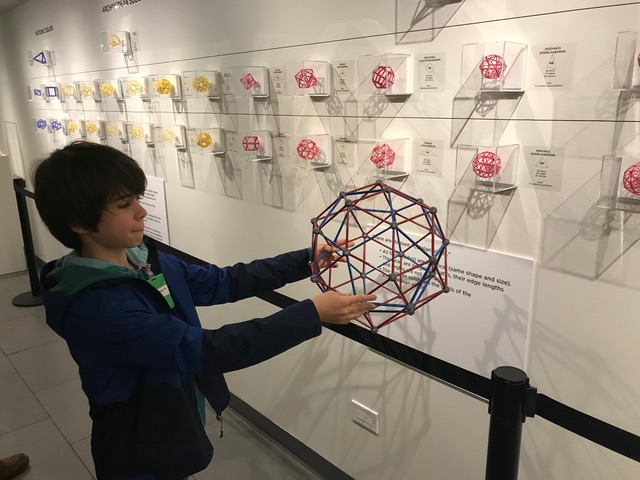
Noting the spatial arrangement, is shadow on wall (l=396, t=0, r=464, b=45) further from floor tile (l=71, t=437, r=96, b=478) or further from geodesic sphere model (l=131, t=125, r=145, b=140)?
floor tile (l=71, t=437, r=96, b=478)

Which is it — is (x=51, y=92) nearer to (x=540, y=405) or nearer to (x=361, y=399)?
(x=361, y=399)

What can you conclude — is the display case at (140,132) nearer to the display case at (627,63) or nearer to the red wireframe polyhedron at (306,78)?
the red wireframe polyhedron at (306,78)

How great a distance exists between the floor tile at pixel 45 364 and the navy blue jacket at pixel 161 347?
85.7 inches

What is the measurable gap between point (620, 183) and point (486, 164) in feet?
1.09

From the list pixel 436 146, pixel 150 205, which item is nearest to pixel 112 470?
pixel 436 146

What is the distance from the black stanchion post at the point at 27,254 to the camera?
3910 mm

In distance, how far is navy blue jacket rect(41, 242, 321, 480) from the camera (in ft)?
3.65

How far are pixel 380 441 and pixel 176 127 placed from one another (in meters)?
1.85

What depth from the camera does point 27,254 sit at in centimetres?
422

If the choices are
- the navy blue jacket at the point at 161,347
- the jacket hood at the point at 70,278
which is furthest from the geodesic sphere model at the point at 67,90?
the jacket hood at the point at 70,278

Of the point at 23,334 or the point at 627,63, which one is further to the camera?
the point at 23,334

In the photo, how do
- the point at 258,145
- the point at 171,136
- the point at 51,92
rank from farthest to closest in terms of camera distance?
the point at 51,92 < the point at 171,136 < the point at 258,145

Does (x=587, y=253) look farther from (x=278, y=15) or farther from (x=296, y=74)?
(x=278, y=15)

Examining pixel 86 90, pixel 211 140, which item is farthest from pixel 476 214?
pixel 86 90
